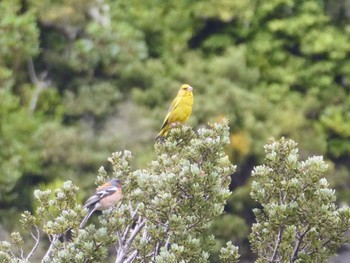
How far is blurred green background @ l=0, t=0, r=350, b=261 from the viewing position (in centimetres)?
2231

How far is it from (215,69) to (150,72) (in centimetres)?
169

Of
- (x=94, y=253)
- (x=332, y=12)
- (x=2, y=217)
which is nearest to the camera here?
(x=94, y=253)

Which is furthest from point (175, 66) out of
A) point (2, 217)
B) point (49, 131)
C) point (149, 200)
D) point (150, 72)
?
point (149, 200)

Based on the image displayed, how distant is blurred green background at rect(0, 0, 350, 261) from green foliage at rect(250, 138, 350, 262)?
13514mm

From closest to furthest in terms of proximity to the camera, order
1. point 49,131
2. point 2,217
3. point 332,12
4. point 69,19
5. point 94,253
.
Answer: point 94,253, point 2,217, point 49,131, point 69,19, point 332,12

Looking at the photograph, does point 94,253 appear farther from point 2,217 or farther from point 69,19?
point 69,19

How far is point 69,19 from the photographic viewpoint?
24328 millimetres

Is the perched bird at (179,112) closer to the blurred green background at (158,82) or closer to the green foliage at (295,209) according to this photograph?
the green foliage at (295,209)

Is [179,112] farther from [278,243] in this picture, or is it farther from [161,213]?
[161,213]

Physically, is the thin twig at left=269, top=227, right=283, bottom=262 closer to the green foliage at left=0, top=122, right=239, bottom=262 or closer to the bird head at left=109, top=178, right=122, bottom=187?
the green foliage at left=0, top=122, right=239, bottom=262

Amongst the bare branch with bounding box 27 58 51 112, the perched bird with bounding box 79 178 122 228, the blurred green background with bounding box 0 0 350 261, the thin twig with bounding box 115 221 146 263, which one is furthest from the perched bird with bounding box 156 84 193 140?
the bare branch with bounding box 27 58 51 112

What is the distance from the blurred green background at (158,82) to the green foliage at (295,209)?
44.3ft

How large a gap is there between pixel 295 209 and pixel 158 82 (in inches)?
689

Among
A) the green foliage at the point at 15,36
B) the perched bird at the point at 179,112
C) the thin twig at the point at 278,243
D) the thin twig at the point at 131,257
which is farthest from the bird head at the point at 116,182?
the green foliage at the point at 15,36
